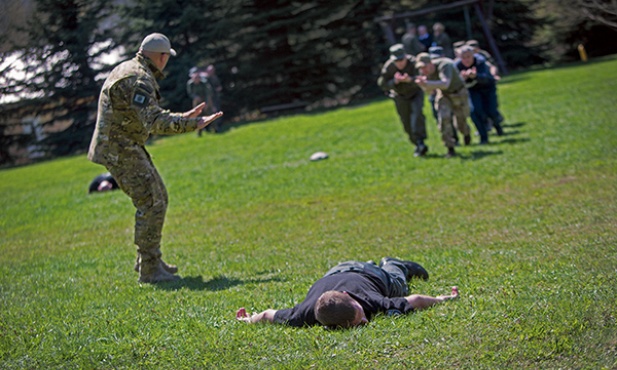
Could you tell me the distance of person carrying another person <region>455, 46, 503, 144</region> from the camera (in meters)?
17.0

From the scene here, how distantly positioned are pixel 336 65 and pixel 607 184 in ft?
90.2

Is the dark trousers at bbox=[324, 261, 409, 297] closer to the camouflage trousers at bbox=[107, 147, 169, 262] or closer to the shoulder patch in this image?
the camouflage trousers at bbox=[107, 147, 169, 262]

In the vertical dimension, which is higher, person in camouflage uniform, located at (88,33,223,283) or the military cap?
the military cap

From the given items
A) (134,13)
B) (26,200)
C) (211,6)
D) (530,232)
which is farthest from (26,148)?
(530,232)

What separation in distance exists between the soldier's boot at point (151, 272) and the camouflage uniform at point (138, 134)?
11 mm

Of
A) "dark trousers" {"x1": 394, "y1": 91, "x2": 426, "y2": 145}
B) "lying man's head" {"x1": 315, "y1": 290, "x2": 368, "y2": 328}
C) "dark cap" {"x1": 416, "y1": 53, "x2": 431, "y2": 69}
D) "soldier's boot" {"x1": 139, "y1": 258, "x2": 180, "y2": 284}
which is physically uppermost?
"lying man's head" {"x1": 315, "y1": 290, "x2": 368, "y2": 328}

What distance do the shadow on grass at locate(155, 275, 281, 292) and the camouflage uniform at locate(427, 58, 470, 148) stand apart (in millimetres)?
8034

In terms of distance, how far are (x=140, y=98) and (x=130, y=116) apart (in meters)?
0.31

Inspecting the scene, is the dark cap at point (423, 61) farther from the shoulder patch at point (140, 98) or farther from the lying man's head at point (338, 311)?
the lying man's head at point (338, 311)

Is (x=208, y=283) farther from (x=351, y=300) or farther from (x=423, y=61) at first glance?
(x=423, y=61)

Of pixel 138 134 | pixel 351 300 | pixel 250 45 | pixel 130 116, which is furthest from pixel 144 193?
pixel 250 45

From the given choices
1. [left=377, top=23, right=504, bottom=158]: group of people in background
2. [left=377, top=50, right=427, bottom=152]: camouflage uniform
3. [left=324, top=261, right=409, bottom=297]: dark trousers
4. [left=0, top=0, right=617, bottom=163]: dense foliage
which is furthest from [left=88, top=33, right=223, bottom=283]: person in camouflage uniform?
[left=0, top=0, right=617, bottom=163]: dense foliage

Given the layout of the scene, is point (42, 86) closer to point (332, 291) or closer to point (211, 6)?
point (211, 6)

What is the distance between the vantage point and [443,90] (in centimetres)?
1593
